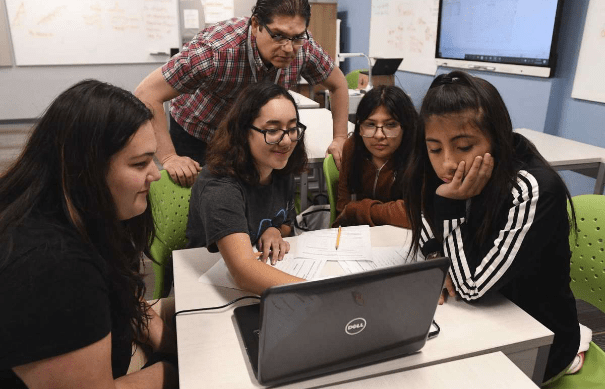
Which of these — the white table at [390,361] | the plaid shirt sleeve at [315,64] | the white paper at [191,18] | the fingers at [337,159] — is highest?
the white paper at [191,18]

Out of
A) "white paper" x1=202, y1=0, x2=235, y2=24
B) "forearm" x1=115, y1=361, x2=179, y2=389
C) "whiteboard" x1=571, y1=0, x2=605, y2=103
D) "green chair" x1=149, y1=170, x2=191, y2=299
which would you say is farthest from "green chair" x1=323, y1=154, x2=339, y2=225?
"white paper" x1=202, y1=0, x2=235, y2=24

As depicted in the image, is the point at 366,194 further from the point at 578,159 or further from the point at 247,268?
the point at 578,159

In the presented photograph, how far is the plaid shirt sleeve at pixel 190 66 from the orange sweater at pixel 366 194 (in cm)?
71

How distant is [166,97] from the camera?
74.6 inches

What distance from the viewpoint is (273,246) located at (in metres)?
1.37

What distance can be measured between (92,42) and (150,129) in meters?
5.37

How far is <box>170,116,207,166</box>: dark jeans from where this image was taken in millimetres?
2203

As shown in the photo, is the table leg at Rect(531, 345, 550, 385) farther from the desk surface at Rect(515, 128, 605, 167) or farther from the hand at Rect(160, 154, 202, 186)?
the desk surface at Rect(515, 128, 605, 167)

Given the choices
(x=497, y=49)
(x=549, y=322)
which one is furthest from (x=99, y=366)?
(x=497, y=49)

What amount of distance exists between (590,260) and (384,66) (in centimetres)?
365

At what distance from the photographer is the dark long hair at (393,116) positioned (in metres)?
1.95

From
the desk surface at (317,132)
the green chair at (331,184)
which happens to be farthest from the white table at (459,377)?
the desk surface at (317,132)

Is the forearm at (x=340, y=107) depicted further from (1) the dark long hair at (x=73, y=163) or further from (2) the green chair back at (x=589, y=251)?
(1) the dark long hair at (x=73, y=163)

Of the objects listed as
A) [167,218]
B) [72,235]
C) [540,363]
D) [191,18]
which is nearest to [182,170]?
[167,218]
